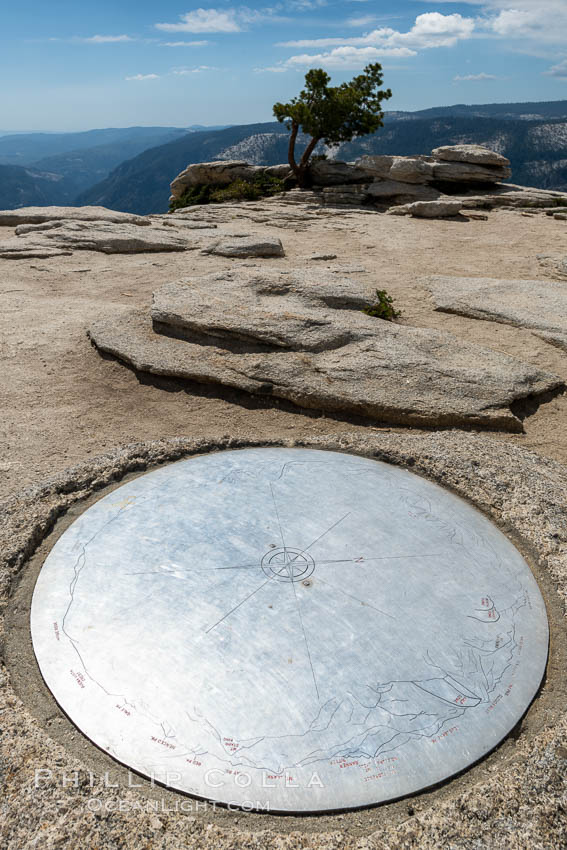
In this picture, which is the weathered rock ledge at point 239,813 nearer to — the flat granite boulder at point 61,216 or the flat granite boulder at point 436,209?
the flat granite boulder at point 61,216

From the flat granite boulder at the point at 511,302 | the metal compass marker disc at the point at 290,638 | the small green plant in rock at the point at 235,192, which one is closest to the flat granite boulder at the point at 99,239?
the flat granite boulder at the point at 511,302

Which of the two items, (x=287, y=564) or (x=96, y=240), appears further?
(x=96, y=240)

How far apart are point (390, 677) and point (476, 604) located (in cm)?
68

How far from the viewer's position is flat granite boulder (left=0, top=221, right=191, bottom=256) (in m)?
10.2

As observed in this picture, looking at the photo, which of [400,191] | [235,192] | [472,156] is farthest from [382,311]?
[235,192]

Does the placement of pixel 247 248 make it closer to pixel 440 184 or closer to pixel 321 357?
pixel 321 357

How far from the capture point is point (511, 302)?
24.1 ft

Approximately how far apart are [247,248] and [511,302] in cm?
470

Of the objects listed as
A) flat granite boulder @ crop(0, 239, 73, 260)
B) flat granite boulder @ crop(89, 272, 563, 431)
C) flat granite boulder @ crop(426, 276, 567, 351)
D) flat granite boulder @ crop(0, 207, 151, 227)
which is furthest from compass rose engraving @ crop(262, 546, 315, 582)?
flat granite boulder @ crop(0, 207, 151, 227)

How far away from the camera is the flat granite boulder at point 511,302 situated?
21.8 feet

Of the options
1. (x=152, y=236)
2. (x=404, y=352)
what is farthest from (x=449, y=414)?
(x=152, y=236)

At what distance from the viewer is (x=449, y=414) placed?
4.81m

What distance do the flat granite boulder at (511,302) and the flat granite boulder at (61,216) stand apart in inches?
294

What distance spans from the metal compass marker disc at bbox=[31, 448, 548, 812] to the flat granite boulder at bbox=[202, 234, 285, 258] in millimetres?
7040
